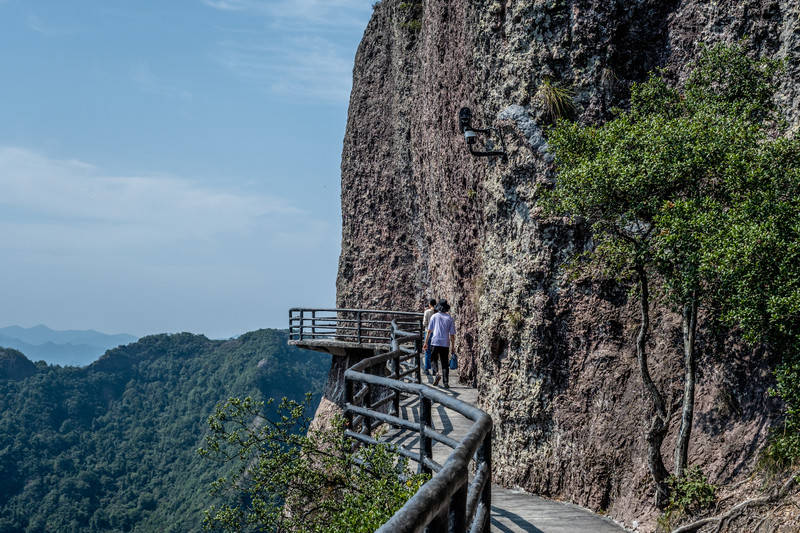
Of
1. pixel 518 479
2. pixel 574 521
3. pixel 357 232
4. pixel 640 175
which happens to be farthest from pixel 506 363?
pixel 357 232

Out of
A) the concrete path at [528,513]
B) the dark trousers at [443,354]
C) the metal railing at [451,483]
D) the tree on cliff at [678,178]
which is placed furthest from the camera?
the dark trousers at [443,354]

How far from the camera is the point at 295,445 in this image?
6.77 metres

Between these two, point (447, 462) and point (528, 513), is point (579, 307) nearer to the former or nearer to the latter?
point (528, 513)

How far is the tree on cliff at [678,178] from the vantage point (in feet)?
21.0

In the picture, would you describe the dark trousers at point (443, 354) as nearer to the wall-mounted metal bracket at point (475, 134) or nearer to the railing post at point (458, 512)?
the wall-mounted metal bracket at point (475, 134)

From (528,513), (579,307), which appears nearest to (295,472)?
(528,513)

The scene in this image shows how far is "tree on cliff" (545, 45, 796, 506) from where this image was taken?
639 cm

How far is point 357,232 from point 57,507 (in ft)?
244

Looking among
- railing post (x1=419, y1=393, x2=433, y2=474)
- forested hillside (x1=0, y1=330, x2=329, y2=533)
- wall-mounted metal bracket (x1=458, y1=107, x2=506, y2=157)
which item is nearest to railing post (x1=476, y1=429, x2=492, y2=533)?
railing post (x1=419, y1=393, x2=433, y2=474)

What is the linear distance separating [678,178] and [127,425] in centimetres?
12075

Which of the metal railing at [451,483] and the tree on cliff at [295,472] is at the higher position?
the metal railing at [451,483]

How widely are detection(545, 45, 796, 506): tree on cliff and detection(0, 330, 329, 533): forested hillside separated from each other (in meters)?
70.7

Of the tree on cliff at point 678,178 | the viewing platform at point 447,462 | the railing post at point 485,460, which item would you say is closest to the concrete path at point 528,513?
the viewing platform at point 447,462

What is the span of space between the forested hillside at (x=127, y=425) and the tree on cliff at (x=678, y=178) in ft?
232
